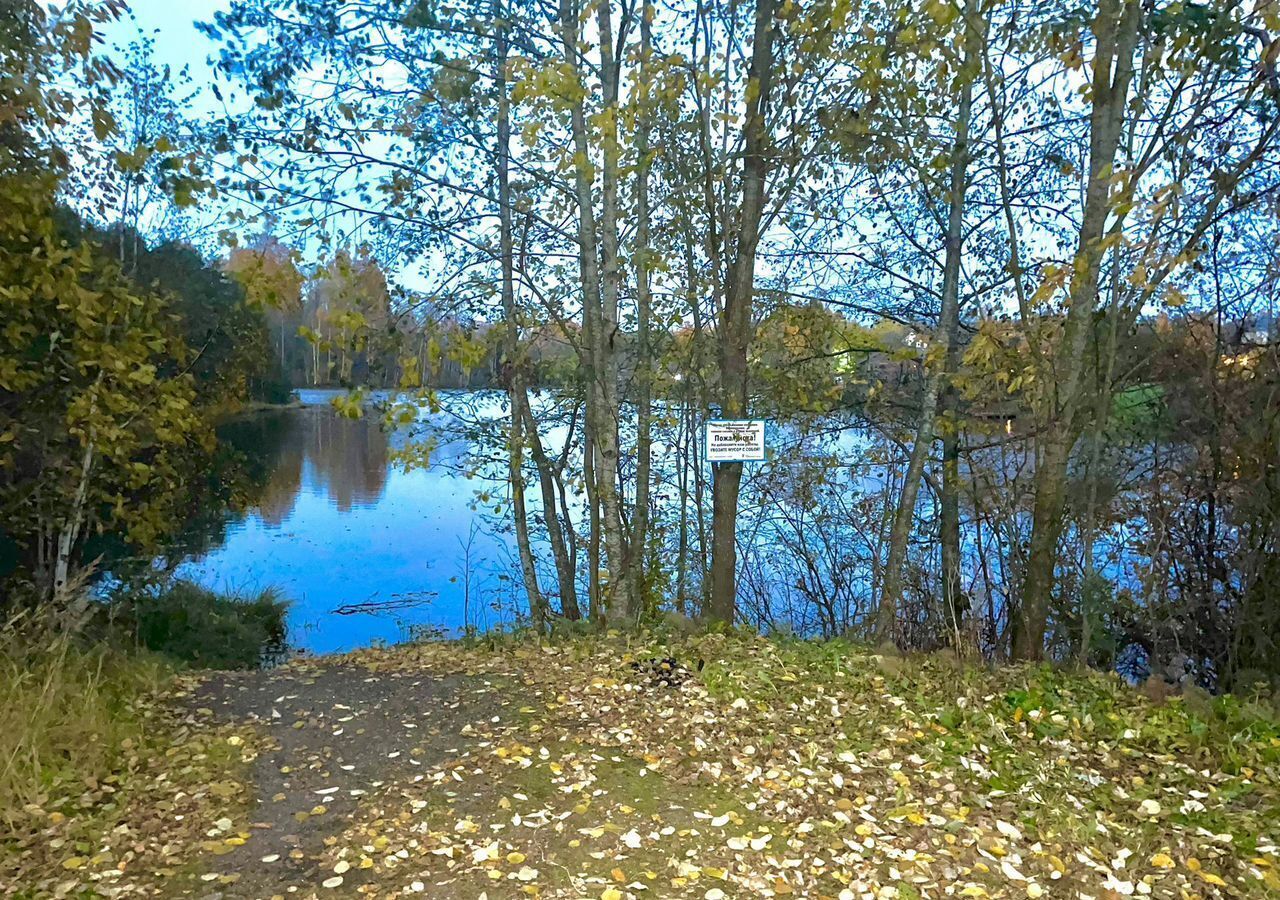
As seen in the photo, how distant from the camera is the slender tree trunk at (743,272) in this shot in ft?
17.5

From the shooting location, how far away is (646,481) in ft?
22.0

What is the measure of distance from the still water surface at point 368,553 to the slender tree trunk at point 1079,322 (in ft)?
15.2

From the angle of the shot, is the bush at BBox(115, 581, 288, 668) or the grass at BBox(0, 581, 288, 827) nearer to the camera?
the grass at BBox(0, 581, 288, 827)

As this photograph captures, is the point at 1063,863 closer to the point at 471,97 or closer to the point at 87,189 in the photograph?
the point at 471,97

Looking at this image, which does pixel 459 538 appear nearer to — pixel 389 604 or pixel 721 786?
pixel 389 604

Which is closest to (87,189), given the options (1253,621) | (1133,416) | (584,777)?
(584,777)

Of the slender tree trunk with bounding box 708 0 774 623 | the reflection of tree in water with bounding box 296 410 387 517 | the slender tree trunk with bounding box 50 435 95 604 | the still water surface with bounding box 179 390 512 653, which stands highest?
the slender tree trunk with bounding box 708 0 774 623

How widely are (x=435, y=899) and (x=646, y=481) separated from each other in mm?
4363

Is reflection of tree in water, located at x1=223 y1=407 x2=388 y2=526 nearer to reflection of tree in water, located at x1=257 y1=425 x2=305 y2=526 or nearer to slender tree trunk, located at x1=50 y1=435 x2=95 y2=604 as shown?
reflection of tree in water, located at x1=257 y1=425 x2=305 y2=526

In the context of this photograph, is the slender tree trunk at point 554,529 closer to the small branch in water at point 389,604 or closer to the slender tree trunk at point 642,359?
the slender tree trunk at point 642,359

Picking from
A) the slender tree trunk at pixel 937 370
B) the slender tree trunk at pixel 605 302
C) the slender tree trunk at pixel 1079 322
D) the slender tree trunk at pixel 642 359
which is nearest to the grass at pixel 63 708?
the slender tree trunk at pixel 605 302

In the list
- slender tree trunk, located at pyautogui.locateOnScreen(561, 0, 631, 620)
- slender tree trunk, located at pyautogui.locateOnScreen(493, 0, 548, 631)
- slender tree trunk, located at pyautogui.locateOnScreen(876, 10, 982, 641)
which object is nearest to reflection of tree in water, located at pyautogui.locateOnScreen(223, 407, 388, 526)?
slender tree trunk, located at pyautogui.locateOnScreen(493, 0, 548, 631)

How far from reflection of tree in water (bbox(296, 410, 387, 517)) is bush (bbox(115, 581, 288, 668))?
3.62 metres

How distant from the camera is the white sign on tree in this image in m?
5.39
